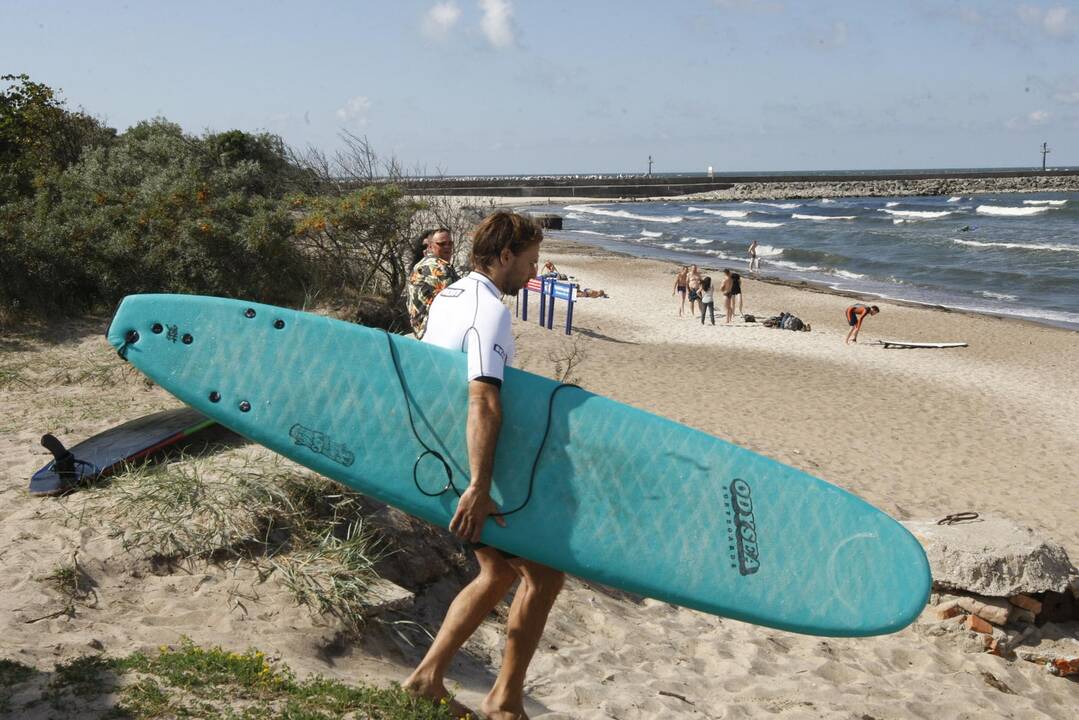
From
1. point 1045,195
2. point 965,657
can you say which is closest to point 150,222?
point 965,657

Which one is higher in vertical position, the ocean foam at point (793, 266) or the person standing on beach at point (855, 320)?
the ocean foam at point (793, 266)

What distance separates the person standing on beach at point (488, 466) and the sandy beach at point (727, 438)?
50 cm

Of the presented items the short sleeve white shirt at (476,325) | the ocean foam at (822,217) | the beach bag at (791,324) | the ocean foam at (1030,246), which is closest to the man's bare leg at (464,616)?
the short sleeve white shirt at (476,325)

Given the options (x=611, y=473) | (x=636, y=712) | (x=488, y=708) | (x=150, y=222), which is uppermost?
(x=150, y=222)

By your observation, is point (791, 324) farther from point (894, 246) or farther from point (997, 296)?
point (894, 246)

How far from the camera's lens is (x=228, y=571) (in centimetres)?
374

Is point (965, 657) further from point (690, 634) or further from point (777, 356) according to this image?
point (777, 356)

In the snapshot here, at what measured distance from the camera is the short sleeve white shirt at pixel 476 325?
8.73 feet

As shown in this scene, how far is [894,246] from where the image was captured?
3584 cm

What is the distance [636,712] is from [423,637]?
3.13 ft

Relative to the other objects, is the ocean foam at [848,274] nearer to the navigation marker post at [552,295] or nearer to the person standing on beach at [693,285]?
the person standing on beach at [693,285]

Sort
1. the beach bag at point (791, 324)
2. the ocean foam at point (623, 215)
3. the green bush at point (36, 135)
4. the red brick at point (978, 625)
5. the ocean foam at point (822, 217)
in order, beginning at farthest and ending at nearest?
1. the ocean foam at point (623, 215)
2. the ocean foam at point (822, 217)
3. the beach bag at point (791, 324)
4. the green bush at point (36, 135)
5. the red brick at point (978, 625)

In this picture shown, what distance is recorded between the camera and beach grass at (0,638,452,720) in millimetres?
2625

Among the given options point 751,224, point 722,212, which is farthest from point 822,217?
point 722,212
